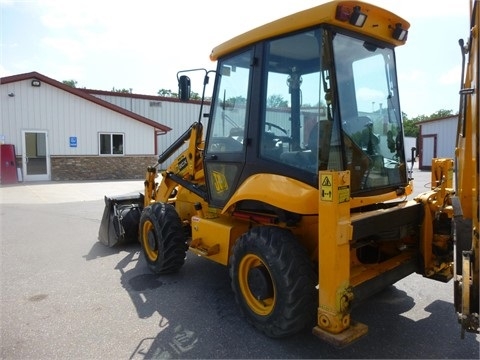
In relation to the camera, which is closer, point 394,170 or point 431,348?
point 431,348

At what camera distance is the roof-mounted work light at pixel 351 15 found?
2939 mm

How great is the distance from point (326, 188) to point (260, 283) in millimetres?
1060

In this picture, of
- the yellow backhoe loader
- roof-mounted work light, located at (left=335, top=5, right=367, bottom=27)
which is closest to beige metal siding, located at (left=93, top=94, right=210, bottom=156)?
the yellow backhoe loader

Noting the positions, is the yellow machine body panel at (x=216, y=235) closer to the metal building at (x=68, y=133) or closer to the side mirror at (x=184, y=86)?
the side mirror at (x=184, y=86)

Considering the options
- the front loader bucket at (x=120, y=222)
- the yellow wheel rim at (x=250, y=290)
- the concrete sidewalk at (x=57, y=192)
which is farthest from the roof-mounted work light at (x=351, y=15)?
the concrete sidewalk at (x=57, y=192)

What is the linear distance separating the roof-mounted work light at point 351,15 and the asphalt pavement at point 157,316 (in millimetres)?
2633

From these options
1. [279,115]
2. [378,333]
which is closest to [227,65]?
[279,115]

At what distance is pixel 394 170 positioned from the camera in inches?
148

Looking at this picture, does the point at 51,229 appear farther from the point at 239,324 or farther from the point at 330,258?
the point at 330,258

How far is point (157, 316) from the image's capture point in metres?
3.76

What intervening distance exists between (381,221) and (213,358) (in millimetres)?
1767

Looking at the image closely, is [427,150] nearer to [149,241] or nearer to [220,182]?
[149,241]

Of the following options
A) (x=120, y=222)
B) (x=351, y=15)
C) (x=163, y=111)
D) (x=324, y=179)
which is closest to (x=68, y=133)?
(x=163, y=111)

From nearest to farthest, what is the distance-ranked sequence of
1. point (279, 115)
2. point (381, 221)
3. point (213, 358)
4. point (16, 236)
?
point (213, 358)
point (381, 221)
point (279, 115)
point (16, 236)
